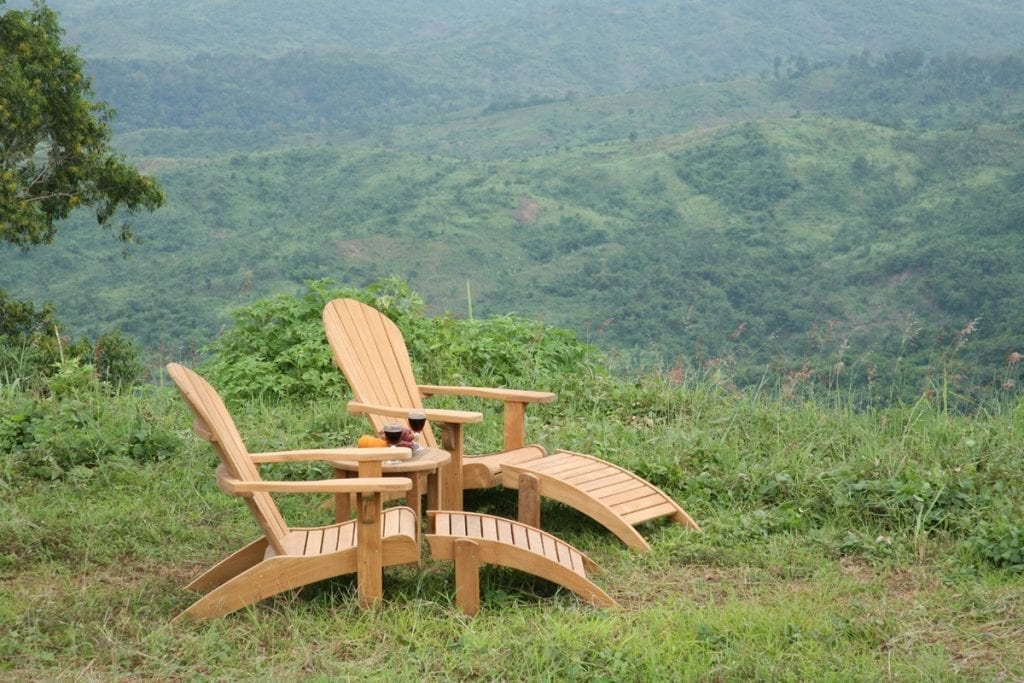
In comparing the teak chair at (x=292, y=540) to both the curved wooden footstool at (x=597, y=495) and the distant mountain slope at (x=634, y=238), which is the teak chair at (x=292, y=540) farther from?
the distant mountain slope at (x=634, y=238)

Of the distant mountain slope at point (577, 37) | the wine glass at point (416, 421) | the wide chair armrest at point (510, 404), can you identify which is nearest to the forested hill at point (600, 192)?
the distant mountain slope at point (577, 37)

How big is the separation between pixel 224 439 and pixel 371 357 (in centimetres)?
129

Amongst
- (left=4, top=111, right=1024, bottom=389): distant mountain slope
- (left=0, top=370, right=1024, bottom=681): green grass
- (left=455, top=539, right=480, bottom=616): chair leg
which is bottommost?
(left=4, top=111, right=1024, bottom=389): distant mountain slope

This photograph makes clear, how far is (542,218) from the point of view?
2260 inches

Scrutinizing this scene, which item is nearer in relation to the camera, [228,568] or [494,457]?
[228,568]

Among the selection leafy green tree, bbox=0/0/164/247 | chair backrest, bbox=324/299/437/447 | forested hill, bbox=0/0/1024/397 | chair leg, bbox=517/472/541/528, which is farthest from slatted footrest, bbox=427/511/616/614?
leafy green tree, bbox=0/0/164/247

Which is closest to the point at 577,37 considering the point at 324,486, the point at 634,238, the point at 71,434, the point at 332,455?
the point at 634,238

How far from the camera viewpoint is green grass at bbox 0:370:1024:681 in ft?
9.52

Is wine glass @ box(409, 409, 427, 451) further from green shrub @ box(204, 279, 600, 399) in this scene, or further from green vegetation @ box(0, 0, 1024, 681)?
green shrub @ box(204, 279, 600, 399)

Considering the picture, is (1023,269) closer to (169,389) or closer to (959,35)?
(169,389)

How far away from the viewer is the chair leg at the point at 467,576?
325 centimetres

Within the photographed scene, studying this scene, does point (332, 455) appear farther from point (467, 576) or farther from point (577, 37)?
point (577, 37)

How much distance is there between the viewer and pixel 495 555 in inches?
130

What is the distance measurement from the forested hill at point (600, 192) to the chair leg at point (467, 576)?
2999mm
